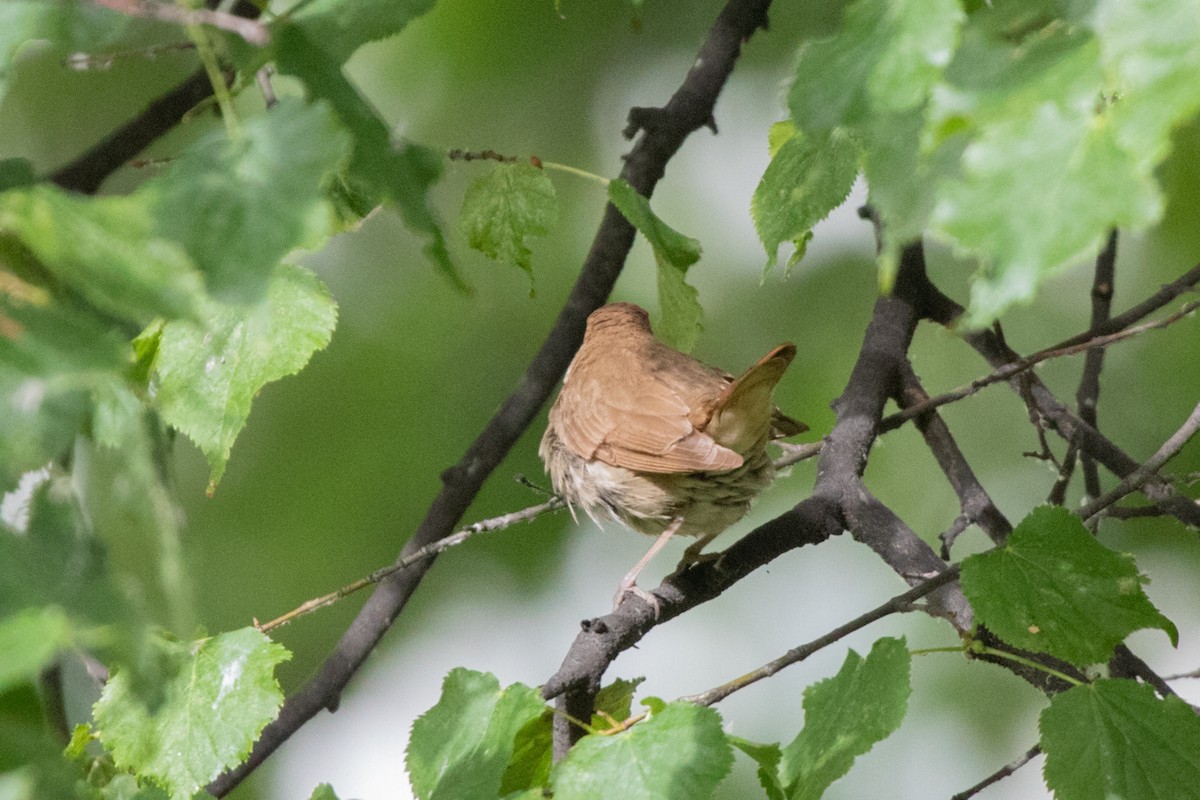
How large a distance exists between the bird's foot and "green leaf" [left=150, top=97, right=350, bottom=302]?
2.96 feet

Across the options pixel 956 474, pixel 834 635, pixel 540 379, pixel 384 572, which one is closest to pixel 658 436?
pixel 540 379

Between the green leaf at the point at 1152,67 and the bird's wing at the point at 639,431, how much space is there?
46.4 inches

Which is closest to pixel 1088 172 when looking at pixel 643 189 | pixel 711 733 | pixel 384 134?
pixel 384 134

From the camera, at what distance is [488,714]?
3.78 ft

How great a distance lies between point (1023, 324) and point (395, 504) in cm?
188

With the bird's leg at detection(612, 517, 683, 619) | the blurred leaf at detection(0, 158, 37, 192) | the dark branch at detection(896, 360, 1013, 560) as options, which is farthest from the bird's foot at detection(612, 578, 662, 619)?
the blurred leaf at detection(0, 158, 37, 192)

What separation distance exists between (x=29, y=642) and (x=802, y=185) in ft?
3.01

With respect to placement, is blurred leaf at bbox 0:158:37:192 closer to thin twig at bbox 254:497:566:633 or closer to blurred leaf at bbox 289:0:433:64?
blurred leaf at bbox 289:0:433:64

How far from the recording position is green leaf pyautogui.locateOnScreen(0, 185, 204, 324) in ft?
1.73

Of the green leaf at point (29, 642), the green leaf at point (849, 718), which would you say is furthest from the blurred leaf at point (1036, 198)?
the green leaf at point (849, 718)

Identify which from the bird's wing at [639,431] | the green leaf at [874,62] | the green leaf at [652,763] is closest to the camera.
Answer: the green leaf at [874,62]

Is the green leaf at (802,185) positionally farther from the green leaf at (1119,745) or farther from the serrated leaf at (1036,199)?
the serrated leaf at (1036,199)

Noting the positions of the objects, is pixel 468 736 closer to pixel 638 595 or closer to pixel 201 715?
pixel 201 715

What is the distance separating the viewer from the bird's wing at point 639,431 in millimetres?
1729
